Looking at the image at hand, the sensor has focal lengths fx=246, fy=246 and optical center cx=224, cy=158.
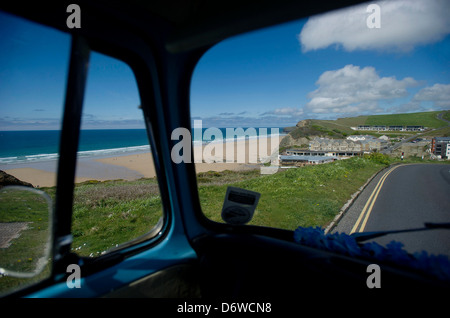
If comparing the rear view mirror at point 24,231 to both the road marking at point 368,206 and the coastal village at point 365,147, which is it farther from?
the road marking at point 368,206

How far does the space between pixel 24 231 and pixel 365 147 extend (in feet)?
7.43

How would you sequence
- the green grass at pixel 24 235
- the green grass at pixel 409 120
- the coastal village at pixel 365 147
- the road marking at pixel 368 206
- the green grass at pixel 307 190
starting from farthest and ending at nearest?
1. the green grass at pixel 307 190
2. the road marking at pixel 368 206
3. the coastal village at pixel 365 147
4. the green grass at pixel 409 120
5. the green grass at pixel 24 235

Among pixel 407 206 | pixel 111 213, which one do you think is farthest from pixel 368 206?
pixel 111 213

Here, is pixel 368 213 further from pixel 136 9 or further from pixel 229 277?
pixel 136 9

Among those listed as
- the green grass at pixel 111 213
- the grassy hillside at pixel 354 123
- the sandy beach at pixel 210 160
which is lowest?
the green grass at pixel 111 213

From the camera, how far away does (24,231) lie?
137 centimetres

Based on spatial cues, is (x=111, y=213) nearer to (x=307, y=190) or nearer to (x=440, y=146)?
(x=307, y=190)

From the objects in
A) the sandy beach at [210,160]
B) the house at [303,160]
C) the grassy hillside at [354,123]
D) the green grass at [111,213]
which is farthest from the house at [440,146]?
the green grass at [111,213]

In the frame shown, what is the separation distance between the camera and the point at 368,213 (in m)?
1.73

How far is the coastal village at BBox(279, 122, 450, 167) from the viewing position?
5.07ft

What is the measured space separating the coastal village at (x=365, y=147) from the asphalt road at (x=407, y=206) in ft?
0.36

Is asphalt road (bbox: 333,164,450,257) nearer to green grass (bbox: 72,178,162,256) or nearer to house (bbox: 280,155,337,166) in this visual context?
house (bbox: 280,155,337,166)

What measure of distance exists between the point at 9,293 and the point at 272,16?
1.98 m

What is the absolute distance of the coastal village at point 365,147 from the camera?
154 cm
